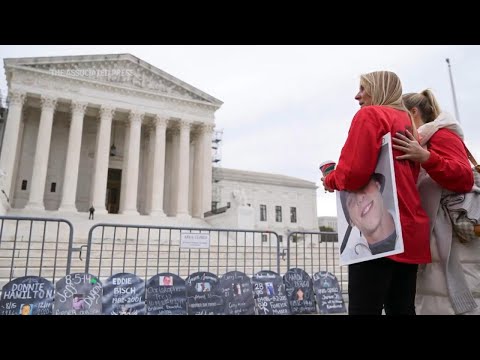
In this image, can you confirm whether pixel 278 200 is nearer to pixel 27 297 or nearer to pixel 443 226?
pixel 27 297

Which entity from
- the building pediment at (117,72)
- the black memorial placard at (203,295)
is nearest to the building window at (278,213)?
the building pediment at (117,72)

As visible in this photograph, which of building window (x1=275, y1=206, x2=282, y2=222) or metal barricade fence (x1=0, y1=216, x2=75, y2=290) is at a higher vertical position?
building window (x1=275, y1=206, x2=282, y2=222)

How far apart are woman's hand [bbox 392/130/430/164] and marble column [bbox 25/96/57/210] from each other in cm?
2510

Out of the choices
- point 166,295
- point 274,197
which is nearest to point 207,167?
point 274,197

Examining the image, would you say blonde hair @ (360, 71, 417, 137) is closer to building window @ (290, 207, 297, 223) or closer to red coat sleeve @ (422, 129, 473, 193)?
red coat sleeve @ (422, 129, 473, 193)

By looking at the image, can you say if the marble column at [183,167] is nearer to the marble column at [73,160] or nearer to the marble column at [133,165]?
the marble column at [133,165]

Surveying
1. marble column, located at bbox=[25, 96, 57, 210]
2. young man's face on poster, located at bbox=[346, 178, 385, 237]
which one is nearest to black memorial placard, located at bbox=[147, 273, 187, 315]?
young man's face on poster, located at bbox=[346, 178, 385, 237]

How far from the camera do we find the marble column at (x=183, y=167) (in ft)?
92.4

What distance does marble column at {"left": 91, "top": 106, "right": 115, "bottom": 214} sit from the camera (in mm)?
25188

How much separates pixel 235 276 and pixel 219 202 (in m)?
35.1

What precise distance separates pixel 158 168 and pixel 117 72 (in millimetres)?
7841

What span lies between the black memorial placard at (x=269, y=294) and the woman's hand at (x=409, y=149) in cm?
484
